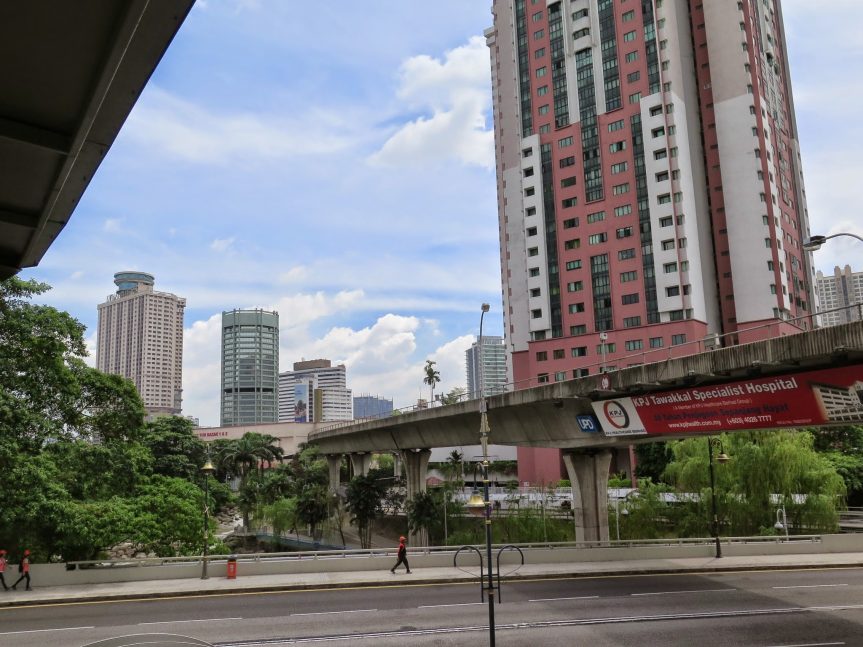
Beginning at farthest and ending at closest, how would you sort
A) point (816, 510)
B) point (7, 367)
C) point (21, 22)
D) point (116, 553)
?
point (116, 553) < point (816, 510) < point (7, 367) < point (21, 22)

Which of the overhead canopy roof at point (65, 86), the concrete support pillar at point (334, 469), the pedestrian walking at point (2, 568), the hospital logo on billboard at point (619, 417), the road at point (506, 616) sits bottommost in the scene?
the road at point (506, 616)

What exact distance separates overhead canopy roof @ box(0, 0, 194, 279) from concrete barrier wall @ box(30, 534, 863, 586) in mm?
24937

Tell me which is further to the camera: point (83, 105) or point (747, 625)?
point (747, 625)

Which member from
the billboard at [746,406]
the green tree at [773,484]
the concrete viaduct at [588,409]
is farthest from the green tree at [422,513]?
the billboard at [746,406]

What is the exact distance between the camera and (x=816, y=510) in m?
41.1

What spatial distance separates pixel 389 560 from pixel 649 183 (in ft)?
213

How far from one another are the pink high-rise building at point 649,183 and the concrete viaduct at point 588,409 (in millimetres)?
35995

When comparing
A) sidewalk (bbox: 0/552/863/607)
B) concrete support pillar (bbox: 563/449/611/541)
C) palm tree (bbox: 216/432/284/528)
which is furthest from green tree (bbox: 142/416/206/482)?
concrete support pillar (bbox: 563/449/611/541)

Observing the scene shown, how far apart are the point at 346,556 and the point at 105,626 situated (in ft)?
38.9

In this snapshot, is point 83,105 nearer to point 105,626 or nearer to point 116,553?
point 105,626

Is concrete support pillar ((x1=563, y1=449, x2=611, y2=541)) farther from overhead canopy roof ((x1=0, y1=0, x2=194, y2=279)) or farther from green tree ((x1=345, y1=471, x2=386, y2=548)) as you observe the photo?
overhead canopy roof ((x1=0, y1=0, x2=194, y2=279))

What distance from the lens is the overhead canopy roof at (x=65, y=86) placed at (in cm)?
461

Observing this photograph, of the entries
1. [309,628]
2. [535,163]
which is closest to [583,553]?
[309,628]

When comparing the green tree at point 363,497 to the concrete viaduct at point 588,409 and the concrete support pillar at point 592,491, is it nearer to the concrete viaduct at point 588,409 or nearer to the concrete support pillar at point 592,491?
the concrete viaduct at point 588,409
